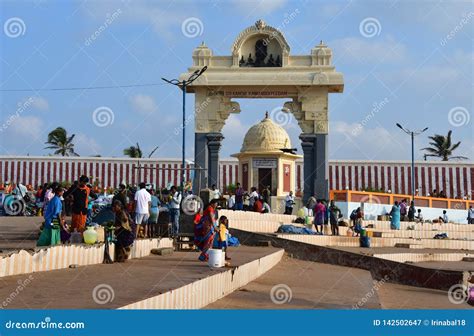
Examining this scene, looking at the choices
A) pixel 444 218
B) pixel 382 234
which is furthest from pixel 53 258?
pixel 444 218

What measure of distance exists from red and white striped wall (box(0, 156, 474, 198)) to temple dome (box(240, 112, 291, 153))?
2826cm

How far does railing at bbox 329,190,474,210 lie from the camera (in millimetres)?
37188

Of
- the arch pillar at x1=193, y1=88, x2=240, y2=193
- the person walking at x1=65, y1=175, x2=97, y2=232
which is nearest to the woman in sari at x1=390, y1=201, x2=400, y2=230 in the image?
the arch pillar at x1=193, y1=88, x2=240, y2=193

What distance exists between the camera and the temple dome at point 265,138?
39.9 m

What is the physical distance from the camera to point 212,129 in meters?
36.6

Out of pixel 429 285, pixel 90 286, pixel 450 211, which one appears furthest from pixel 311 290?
pixel 450 211

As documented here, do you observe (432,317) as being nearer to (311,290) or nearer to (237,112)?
(311,290)

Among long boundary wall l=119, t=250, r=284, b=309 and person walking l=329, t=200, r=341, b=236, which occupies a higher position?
person walking l=329, t=200, r=341, b=236

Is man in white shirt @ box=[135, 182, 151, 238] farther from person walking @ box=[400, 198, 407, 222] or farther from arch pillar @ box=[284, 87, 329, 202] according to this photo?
arch pillar @ box=[284, 87, 329, 202]

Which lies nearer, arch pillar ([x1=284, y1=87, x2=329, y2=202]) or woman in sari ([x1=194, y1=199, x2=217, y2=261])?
woman in sari ([x1=194, y1=199, x2=217, y2=261])

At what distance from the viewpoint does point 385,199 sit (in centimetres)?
3944

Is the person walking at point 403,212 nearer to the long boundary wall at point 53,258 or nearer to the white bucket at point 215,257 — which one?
the long boundary wall at point 53,258

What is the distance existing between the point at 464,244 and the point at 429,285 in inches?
445

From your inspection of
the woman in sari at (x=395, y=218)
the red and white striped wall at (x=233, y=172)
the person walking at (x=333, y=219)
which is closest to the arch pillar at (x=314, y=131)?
the woman in sari at (x=395, y=218)
